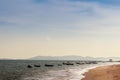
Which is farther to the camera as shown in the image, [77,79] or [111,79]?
[77,79]

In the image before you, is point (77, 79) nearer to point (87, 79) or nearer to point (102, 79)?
point (87, 79)

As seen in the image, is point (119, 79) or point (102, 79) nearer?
point (119, 79)

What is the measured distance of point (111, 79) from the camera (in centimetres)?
3738

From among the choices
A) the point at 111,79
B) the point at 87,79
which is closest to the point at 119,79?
the point at 111,79

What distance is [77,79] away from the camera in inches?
1604

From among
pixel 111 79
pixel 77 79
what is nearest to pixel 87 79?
pixel 77 79

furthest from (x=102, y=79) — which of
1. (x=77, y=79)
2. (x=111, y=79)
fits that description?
(x=77, y=79)

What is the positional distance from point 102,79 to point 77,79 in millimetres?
4413

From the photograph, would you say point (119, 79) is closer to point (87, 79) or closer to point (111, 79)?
point (111, 79)

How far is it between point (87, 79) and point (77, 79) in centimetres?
176

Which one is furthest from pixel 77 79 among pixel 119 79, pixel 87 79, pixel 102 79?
pixel 119 79

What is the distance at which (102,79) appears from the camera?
38.6 metres

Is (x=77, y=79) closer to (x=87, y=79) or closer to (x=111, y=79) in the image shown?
(x=87, y=79)

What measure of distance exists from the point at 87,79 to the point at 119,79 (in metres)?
5.86
